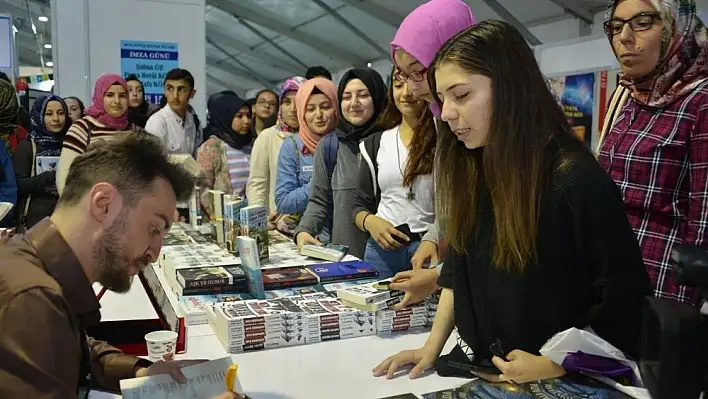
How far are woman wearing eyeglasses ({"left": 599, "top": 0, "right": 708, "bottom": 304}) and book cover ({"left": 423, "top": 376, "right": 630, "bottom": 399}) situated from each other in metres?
0.61

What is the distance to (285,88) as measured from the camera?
357cm

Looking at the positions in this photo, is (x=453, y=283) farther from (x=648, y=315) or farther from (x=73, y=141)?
(x=73, y=141)

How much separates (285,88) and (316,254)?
151cm

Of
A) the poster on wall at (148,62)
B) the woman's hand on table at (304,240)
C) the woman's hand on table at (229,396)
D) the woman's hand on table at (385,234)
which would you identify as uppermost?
the poster on wall at (148,62)

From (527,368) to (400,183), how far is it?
1145 mm

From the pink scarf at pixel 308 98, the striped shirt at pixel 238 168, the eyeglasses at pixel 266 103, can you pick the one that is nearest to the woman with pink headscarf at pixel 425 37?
the pink scarf at pixel 308 98

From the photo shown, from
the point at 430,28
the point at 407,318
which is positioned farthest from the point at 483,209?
the point at 430,28

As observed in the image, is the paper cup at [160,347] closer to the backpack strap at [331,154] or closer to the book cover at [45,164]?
the backpack strap at [331,154]

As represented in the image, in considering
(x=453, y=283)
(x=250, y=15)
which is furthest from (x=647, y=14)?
(x=250, y=15)

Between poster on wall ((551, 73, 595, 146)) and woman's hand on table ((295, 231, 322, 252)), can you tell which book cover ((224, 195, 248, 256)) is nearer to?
woman's hand on table ((295, 231, 322, 252))

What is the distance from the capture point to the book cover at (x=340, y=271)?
1996mm

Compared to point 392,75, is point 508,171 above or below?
below

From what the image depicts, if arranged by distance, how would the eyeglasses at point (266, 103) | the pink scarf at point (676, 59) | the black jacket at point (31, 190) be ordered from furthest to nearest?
the eyeglasses at point (266, 103) < the black jacket at point (31, 190) < the pink scarf at point (676, 59)

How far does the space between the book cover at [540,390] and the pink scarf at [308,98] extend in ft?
6.53
